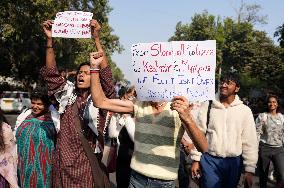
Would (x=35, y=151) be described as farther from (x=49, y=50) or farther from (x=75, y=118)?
(x=49, y=50)

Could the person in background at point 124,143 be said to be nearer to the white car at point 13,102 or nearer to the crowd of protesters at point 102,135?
the crowd of protesters at point 102,135

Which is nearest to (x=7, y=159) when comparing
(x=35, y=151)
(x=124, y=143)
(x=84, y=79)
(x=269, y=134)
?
(x=35, y=151)

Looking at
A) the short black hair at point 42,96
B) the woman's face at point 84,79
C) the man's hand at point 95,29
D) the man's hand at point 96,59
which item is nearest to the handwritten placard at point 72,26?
the man's hand at point 95,29

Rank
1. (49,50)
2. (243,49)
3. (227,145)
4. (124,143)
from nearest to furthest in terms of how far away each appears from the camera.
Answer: (49,50), (227,145), (124,143), (243,49)

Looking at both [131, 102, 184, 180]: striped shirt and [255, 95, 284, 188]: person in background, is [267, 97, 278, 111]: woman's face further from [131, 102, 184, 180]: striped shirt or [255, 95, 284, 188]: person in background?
[131, 102, 184, 180]: striped shirt

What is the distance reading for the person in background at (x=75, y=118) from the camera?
3.64 meters

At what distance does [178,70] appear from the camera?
11.1ft

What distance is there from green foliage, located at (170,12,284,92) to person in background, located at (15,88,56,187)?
30.6m

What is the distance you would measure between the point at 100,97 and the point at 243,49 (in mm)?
44786

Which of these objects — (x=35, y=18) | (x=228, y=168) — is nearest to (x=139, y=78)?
(x=228, y=168)

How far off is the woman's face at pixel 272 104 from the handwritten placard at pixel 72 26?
432 centimetres

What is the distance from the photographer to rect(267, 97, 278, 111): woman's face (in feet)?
24.6

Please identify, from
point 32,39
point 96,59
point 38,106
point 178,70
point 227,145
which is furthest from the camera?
point 32,39

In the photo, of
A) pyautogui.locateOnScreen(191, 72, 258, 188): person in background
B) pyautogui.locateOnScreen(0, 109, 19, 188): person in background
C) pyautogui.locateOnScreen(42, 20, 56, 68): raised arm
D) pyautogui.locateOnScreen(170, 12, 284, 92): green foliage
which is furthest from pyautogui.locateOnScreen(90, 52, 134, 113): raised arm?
pyautogui.locateOnScreen(170, 12, 284, 92): green foliage
